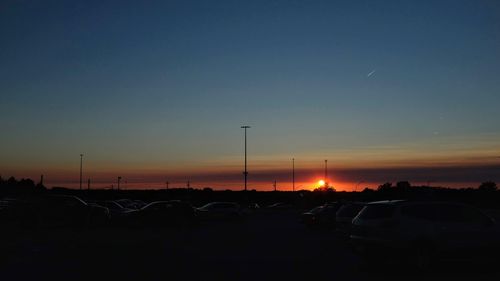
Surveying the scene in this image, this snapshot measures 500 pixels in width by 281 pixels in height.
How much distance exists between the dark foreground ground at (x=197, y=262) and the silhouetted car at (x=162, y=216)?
8746 millimetres

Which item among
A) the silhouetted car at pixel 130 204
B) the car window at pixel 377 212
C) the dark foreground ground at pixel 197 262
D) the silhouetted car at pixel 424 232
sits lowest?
the dark foreground ground at pixel 197 262

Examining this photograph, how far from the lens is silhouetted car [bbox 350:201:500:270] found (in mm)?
14484

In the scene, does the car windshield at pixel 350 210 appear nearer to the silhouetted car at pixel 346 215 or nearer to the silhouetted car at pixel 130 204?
the silhouetted car at pixel 346 215

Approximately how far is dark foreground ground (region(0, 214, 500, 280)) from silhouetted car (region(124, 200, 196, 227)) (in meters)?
8.75

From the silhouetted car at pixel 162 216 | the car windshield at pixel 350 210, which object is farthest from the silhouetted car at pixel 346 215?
the silhouetted car at pixel 162 216

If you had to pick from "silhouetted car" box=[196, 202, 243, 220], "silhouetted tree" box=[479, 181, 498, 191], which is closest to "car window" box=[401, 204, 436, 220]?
"silhouetted car" box=[196, 202, 243, 220]

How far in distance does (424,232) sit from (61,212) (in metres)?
20.6

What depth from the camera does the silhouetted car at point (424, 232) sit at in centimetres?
1448

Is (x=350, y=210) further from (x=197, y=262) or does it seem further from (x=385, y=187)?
(x=385, y=187)

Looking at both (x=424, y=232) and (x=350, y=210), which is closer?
(x=424, y=232)

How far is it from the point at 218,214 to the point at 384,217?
28666mm

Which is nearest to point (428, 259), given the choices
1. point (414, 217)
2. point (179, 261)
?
point (414, 217)

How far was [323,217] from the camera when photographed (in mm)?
29797

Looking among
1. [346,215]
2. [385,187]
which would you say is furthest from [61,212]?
[385,187]
